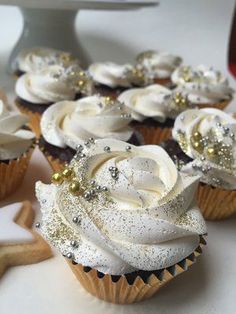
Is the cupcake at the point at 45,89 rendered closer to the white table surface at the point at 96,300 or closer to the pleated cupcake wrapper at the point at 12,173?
the white table surface at the point at 96,300

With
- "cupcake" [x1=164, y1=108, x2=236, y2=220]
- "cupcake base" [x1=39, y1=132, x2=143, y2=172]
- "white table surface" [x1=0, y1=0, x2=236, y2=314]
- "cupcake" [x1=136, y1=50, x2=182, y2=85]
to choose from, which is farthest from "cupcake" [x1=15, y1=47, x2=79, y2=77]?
"cupcake" [x1=164, y1=108, x2=236, y2=220]

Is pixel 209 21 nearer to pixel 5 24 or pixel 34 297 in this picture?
pixel 5 24

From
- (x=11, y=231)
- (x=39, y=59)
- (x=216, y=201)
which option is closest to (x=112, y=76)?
(x=39, y=59)

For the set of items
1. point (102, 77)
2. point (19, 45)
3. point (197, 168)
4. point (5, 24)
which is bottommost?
point (5, 24)

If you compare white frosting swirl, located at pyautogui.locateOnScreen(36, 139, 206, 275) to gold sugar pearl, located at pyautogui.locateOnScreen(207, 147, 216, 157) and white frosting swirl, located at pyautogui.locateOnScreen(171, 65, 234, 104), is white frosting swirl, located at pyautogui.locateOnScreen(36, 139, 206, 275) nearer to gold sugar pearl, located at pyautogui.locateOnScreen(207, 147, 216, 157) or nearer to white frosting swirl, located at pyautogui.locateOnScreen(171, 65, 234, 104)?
gold sugar pearl, located at pyautogui.locateOnScreen(207, 147, 216, 157)

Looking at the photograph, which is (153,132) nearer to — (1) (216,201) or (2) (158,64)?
(1) (216,201)

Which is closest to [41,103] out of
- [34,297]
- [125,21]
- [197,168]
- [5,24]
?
[197,168]
